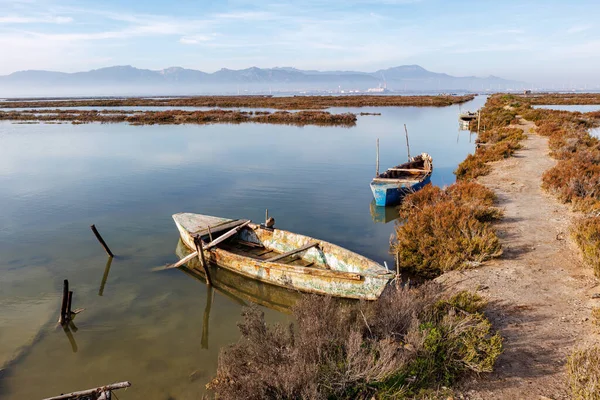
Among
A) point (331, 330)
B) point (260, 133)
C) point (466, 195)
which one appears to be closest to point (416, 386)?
point (331, 330)

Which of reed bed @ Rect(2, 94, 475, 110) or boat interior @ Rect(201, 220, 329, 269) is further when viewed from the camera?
reed bed @ Rect(2, 94, 475, 110)

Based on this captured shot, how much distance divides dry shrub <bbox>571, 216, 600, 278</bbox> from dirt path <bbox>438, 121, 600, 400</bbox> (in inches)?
11.0

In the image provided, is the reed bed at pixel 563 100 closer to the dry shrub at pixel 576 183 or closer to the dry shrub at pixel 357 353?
the dry shrub at pixel 576 183

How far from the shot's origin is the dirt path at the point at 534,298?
17.3ft

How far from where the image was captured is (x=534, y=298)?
758 cm

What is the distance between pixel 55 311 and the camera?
29.8 feet

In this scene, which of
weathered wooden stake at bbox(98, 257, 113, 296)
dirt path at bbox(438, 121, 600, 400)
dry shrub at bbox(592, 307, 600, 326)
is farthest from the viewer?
weathered wooden stake at bbox(98, 257, 113, 296)

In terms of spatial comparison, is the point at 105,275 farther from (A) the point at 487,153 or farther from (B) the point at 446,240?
(A) the point at 487,153

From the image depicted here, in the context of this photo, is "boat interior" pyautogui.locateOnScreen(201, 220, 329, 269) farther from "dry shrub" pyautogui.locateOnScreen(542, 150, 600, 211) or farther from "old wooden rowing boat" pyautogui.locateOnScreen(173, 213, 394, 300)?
"dry shrub" pyautogui.locateOnScreen(542, 150, 600, 211)

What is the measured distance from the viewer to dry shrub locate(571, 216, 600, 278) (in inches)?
325

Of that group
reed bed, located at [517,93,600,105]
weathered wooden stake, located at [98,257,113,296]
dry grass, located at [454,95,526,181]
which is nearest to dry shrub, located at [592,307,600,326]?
weathered wooden stake, located at [98,257,113,296]

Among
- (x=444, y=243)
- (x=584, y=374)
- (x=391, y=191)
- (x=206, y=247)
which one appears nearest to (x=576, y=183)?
(x=391, y=191)

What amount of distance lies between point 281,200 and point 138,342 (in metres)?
10.1

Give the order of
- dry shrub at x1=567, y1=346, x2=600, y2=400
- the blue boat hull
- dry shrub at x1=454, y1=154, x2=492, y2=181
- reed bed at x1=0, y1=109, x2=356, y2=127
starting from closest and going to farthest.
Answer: dry shrub at x1=567, y1=346, x2=600, y2=400 → the blue boat hull → dry shrub at x1=454, y1=154, x2=492, y2=181 → reed bed at x1=0, y1=109, x2=356, y2=127
